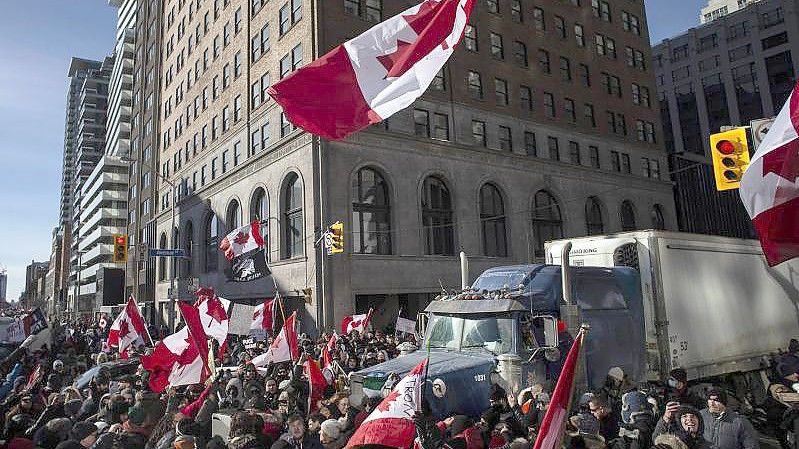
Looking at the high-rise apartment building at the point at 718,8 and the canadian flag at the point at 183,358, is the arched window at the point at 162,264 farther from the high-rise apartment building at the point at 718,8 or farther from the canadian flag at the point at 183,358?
the high-rise apartment building at the point at 718,8

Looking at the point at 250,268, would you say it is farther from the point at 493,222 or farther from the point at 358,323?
the point at 493,222

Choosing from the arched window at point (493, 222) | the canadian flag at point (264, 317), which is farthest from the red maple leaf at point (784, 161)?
the arched window at point (493, 222)

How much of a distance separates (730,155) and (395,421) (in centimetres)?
952

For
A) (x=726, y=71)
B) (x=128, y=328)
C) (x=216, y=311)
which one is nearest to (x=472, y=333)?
(x=216, y=311)

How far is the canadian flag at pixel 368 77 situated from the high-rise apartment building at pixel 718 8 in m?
110

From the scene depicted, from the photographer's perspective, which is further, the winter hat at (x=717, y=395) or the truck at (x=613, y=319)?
the truck at (x=613, y=319)

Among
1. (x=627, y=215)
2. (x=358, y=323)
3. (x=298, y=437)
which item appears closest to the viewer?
(x=298, y=437)

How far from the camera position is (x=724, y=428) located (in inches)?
267

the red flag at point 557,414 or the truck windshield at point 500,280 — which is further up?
the truck windshield at point 500,280

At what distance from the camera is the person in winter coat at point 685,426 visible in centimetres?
647

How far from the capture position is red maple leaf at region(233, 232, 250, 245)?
2317 cm

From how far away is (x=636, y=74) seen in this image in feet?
160

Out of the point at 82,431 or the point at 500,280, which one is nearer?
the point at 82,431

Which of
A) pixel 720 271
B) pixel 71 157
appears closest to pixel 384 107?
pixel 720 271
